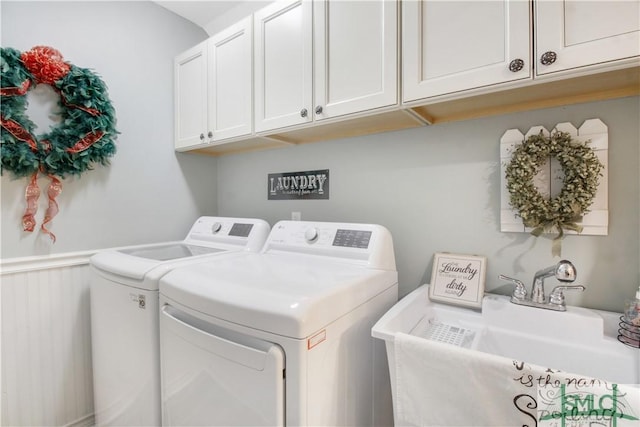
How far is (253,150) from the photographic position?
7.06ft

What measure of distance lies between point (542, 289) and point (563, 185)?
40 centimetres

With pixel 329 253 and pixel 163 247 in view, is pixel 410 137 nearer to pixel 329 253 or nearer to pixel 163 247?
pixel 329 253

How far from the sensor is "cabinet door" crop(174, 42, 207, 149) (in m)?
1.92

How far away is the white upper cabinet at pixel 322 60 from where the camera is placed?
122 cm

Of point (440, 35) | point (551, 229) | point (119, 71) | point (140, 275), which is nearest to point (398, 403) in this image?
point (551, 229)

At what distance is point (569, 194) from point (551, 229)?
0.52ft

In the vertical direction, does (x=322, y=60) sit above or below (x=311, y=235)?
above

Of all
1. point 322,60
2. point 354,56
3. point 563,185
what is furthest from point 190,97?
point 563,185

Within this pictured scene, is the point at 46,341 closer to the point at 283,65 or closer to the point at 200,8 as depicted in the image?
the point at 283,65

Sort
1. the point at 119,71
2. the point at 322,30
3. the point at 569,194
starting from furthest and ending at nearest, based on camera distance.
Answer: the point at 119,71 < the point at 322,30 < the point at 569,194

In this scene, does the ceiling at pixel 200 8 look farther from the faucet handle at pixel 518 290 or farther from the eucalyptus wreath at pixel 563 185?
the faucet handle at pixel 518 290

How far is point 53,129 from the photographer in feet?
5.09

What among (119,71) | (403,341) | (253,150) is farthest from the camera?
(253,150)

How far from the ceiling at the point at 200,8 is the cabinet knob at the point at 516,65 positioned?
1777mm
